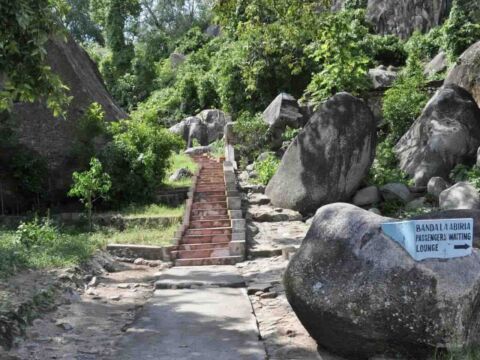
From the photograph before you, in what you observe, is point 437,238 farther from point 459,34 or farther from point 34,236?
point 459,34

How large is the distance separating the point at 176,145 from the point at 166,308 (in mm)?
8592

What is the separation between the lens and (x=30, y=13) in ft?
18.7

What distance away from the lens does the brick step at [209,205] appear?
41.5ft

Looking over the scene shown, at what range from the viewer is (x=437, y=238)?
471cm

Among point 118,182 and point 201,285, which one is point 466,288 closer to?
point 201,285

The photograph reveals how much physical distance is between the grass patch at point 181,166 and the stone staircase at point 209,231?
0.78 meters

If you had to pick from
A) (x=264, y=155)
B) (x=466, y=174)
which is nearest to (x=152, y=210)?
(x=264, y=155)

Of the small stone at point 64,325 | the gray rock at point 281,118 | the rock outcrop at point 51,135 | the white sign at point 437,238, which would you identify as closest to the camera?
the white sign at point 437,238

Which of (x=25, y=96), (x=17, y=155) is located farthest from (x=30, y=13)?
(x=17, y=155)

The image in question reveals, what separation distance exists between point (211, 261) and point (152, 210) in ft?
11.9

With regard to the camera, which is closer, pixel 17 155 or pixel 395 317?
pixel 395 317

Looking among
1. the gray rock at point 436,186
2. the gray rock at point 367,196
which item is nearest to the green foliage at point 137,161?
the gray rock at point 367,196

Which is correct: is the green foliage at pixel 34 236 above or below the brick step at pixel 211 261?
above

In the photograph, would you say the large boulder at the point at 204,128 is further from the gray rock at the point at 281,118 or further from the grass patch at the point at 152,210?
the grass patch at the point at 152,210
